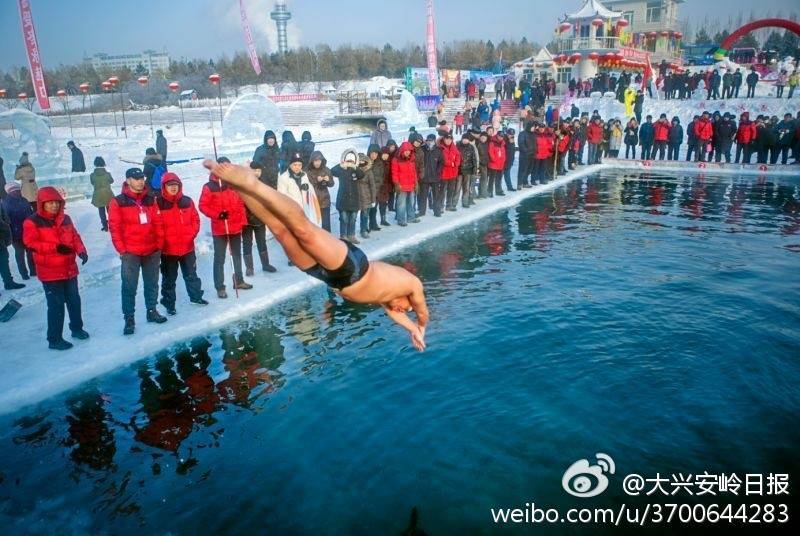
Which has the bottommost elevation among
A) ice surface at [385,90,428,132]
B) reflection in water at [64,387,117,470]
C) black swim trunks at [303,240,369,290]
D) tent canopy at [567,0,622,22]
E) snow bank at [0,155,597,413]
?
reflection in water at [64,387,117,470]

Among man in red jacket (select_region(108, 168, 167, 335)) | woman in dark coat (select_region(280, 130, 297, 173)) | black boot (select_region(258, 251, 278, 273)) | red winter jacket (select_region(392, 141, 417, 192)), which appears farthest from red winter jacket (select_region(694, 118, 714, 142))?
man in red jacket (select_region(108, 168, 167, 335))

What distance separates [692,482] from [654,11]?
6553cm

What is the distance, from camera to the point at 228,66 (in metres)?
83.1

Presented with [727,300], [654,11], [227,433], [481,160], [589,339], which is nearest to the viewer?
[227,433]

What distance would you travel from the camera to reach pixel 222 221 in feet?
28.0

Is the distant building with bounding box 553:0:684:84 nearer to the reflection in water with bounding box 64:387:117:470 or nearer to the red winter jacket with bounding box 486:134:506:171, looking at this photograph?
the red winter jacket with bounding box 486:134:506:171

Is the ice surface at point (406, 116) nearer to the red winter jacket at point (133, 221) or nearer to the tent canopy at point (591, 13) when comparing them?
the tent canopy at point (591, 13)

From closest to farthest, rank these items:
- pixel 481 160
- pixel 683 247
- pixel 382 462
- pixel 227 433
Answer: pixel 382 462 < pixel 227 433 < pixel 683 247 < pixel 481 160

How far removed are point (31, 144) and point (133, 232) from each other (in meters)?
12.0

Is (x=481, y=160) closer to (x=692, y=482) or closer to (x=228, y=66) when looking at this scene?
(x=692, y=482)

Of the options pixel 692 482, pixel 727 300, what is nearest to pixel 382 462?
pixel 692 482

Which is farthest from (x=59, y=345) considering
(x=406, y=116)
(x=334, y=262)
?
(x=406, y=116)

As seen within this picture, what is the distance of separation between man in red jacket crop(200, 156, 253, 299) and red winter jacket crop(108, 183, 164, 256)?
1138 mm

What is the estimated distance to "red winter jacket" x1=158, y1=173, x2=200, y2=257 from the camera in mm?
7469
